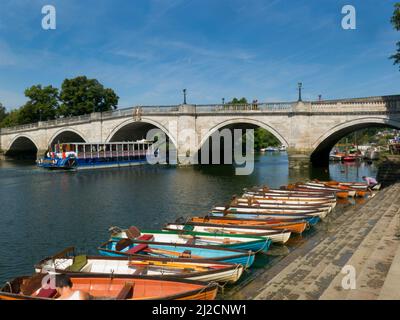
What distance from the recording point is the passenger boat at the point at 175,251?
10500 millimetres

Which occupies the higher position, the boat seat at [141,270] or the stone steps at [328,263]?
the stone steps at [328,263]

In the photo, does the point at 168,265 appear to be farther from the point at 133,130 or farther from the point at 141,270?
the point at 133,130

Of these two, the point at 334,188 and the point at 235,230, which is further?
the point at 334,188

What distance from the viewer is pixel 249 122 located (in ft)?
133

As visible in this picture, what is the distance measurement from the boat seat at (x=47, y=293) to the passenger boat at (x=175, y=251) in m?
2.49

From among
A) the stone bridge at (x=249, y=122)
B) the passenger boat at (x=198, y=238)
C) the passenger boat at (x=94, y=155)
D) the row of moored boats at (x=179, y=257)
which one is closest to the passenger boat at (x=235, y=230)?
the row of moored boats at (x=179, y=257)

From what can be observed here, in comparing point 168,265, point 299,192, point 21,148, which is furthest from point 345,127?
point 21,148

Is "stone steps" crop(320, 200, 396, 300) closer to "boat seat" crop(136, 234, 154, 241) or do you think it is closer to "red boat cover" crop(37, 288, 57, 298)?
"red boat cover" crop(37, 288, 57, 298)

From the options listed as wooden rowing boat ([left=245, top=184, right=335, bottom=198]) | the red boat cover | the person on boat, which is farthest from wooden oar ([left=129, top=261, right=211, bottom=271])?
wooden rowing boat ([left=245, top=184, right=335, bottom=198])

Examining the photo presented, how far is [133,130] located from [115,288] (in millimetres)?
49348

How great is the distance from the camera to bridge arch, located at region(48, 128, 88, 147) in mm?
57034

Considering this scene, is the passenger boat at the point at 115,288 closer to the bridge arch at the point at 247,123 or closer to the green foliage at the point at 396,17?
the green foliage at the point at 396,17
